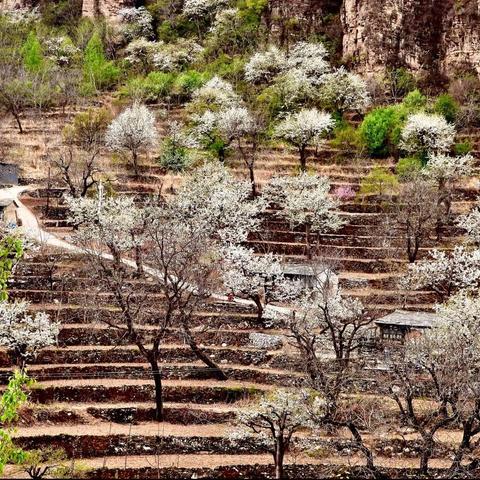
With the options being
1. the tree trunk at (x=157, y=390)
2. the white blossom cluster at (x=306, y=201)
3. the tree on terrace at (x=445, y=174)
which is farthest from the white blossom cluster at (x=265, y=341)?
the tree on terrace at (x=445, y=174)

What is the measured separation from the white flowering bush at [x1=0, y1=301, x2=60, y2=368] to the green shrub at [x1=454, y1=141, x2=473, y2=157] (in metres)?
42.1

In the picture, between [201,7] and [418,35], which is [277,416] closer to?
[418,35]

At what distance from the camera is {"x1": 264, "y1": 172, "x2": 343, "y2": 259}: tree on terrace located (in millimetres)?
52469

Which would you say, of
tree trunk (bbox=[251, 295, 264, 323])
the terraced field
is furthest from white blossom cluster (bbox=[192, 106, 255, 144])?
tree trunk (bbox=[251, 295, 264, 323])

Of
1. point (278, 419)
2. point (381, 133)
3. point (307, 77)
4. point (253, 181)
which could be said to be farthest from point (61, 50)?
point (278, 419)

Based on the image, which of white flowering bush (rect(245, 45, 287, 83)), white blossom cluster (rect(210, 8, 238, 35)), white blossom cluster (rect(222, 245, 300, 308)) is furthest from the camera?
white blossom cluster (rect(210, 8, 238, 35))

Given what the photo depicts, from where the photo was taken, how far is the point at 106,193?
56.7 meters

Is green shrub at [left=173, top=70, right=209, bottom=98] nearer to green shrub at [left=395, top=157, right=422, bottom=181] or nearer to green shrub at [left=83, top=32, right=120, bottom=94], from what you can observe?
green shrub at [left=83, top=32, right=120, bottom=94]

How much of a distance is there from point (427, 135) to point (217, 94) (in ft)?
74.5

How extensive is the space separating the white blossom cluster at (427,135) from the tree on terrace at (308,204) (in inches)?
442

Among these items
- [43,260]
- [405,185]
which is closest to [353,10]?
[405,185]

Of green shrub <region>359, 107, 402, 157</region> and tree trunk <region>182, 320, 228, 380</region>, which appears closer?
tree trunk <region>182, 320, 228, 380</region>

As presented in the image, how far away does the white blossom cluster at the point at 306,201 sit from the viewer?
52562 mm

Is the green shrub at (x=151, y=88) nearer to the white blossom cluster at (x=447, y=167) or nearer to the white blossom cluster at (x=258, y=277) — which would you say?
the white blossom cluster at (x=447, y=167)
